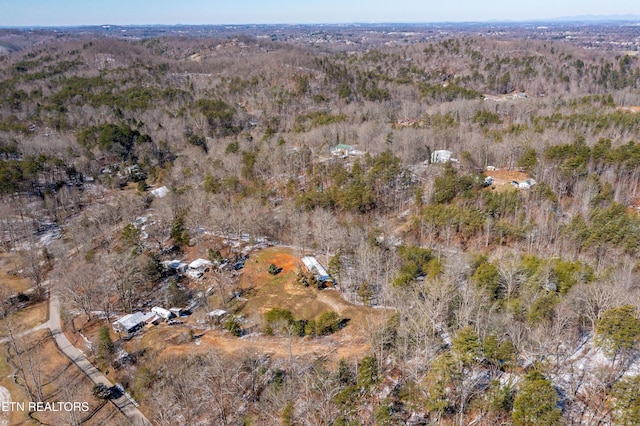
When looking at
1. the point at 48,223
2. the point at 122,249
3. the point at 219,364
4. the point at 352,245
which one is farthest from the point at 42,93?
the point at 219,364

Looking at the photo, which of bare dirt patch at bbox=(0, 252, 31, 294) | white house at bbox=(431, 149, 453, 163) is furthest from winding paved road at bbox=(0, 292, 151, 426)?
white house at bbox=(431, 149, 453, 163)

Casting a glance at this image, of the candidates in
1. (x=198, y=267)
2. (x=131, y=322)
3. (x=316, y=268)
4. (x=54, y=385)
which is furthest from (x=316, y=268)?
(x=54, y=385)

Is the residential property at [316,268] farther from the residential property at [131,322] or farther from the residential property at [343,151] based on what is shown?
the residential property at [343,151]

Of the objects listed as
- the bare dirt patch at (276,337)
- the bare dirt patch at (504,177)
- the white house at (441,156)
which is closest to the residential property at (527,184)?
the bare dirt patch at (504,177)

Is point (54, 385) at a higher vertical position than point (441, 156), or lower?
lower

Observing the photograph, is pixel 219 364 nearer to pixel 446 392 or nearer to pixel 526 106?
pixel 446 392

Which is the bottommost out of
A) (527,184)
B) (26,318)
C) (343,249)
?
(26,318)

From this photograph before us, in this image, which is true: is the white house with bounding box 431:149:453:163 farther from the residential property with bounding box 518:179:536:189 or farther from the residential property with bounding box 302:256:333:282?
the residential property with bounding box 302:256:333:282

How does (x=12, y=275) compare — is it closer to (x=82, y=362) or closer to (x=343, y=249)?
(x=82, y=362)
